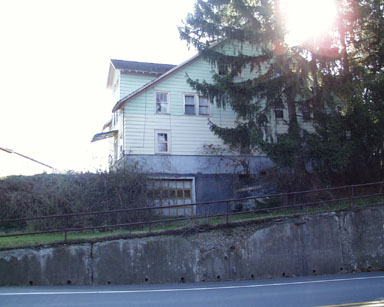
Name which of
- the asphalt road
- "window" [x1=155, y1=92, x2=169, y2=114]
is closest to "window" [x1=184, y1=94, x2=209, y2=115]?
"window" [x1=155, y1=92, x2=169, y2=114]

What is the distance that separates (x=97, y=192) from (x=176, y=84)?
8.98 metres

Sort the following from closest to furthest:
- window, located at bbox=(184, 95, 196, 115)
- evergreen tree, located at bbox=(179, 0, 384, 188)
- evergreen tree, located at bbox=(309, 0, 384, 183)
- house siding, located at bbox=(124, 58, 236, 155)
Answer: evergreen tree, located at bbox=(309, 0, 384, 183)
evergreen tree, located at bbox=(179, 0, 384, 188)
house siding, located at bbox=(124, 58, 236, 155)
window, located at bbox=(184, 95, 196, 115)

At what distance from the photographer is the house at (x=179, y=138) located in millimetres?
22406

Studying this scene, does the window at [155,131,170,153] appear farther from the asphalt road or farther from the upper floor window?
the asphalt road

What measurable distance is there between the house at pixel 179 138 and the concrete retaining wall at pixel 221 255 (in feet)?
23.5

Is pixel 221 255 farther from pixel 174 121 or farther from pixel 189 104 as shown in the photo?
pixel 189 104

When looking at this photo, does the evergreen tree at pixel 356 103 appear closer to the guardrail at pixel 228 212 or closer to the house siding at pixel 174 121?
the guardrail at pixel 228 212

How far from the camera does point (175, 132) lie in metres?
23.3

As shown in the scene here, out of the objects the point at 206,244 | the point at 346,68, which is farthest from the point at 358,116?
the point at 206,244

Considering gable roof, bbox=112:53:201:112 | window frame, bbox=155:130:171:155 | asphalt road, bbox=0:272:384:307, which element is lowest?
asphalt road, bbox=0:272:384:307

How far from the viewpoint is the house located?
22.4 m

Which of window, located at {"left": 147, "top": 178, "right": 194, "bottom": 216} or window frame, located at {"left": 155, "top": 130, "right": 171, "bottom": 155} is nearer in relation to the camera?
window, located at {"left": 147, "top": 178, "right": 194, "bottom": 216}

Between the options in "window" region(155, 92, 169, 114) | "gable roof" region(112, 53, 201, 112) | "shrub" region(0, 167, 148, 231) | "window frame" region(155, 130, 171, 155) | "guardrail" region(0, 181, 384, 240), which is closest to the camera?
"guardrail" region(0, 181, 384, 240)

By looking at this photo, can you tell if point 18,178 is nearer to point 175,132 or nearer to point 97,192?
point 97,192
